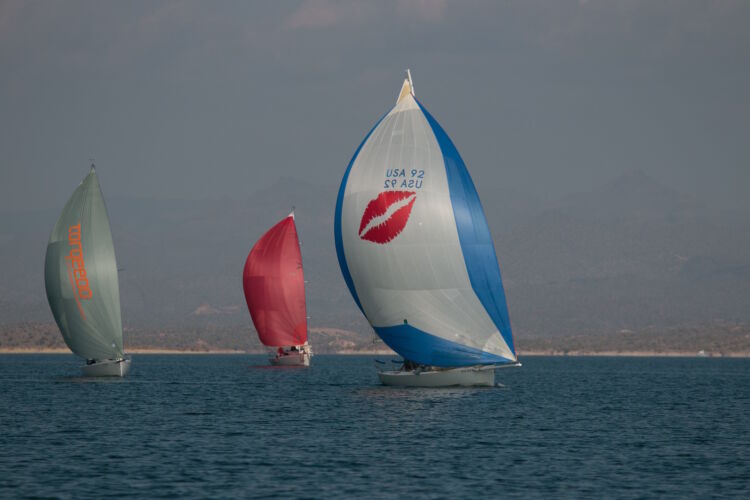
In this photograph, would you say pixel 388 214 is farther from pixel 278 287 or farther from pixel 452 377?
pixel 278 287

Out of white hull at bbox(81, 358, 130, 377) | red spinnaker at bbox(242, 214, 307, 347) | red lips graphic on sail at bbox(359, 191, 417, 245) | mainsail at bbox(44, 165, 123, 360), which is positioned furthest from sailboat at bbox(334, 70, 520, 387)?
red spinnaker at bbox(242, 214, 307, 347)

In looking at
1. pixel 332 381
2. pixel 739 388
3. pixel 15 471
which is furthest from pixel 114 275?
pixel 739 388

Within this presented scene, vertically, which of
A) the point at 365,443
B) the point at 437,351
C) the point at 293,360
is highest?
the point at 437,351

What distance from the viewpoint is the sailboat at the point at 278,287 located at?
10275cm

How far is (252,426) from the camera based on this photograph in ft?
171

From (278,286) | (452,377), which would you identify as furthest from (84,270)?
(278,286)

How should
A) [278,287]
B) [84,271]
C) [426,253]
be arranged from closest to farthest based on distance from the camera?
1. [426,253]
2. [84,271]
3. [278,287]

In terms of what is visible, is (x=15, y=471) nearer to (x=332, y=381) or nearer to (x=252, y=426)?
(x=252, y=426)

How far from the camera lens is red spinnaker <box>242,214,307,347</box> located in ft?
337

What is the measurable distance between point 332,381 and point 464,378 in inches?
1070

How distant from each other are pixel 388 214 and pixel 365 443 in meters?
19.3

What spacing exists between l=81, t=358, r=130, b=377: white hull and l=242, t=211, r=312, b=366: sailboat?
77.5 feet

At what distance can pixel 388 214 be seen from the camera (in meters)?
63.0

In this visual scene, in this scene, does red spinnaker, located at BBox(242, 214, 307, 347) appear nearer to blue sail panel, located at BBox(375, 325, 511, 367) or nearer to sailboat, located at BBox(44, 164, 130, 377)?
sailboat, located at BBox(44, 164, 130, 377)
